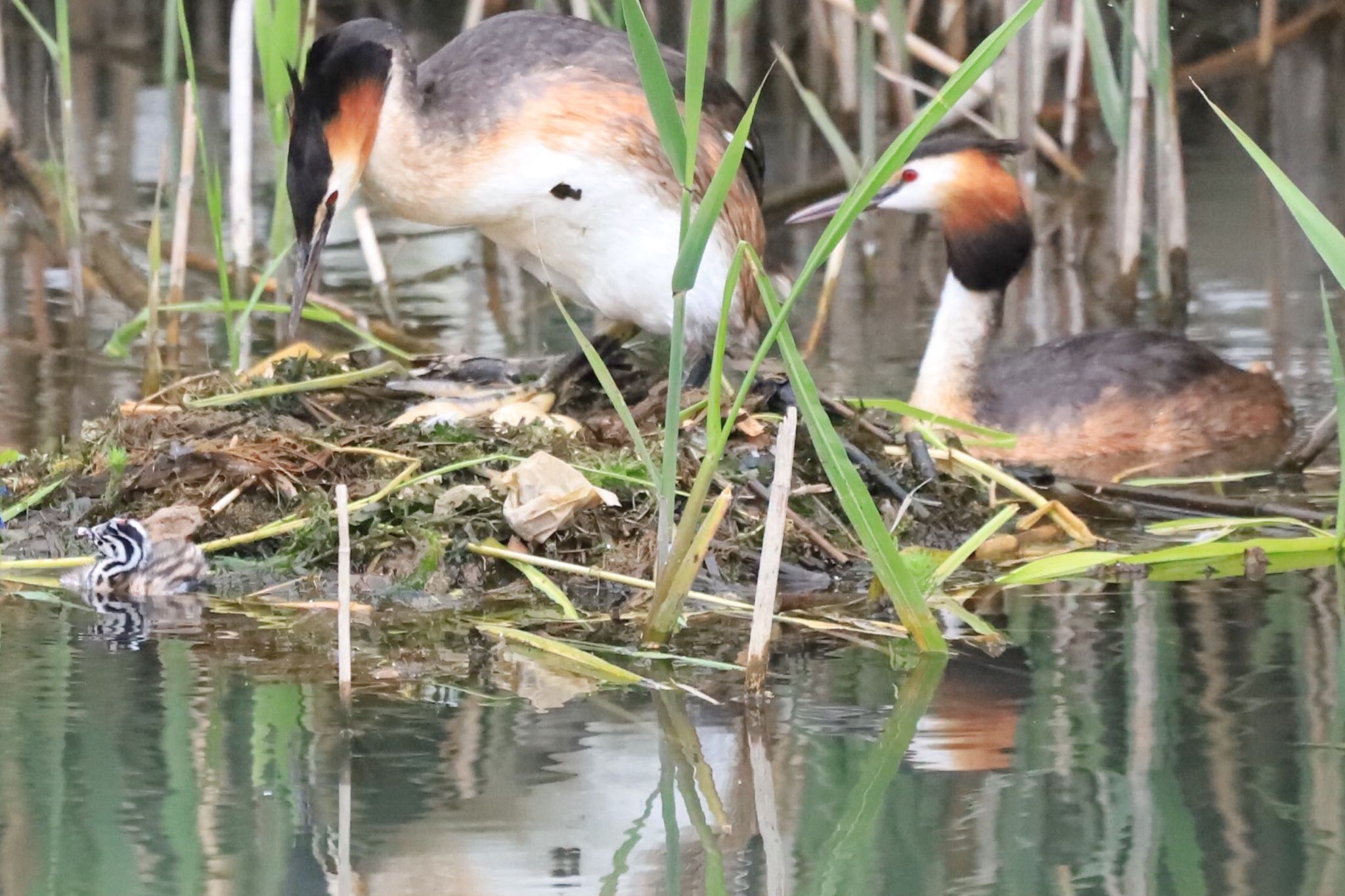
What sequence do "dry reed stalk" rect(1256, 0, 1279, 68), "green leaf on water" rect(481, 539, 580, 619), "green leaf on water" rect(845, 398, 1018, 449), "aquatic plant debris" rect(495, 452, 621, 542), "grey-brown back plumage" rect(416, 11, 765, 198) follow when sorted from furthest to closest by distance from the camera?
"dry reed stalk" rect(1256, 0, 1279, 68) < "grey-brown back plumage" rect(416, 11, 765, 198) < "green leaf on water" rect(845, 398, 1018, 449) < "aquatic plant debris" rect(495, 452, 621, 542) < "green leaf on water" rect(481, 539, 580, 619)

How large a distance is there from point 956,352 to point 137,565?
8.35ft

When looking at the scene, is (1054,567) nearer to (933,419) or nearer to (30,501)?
(933,419)

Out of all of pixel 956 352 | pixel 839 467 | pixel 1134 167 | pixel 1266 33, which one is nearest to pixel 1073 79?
pixel 1134 167

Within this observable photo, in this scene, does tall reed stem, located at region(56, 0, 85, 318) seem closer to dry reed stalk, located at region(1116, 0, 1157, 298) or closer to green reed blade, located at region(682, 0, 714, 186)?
green reed blade, located at region(682, 0, 714, 186)

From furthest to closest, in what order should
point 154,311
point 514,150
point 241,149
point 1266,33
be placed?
1. point 1266,33
2. point 241,149
3. point 154,311
4. point 514,150

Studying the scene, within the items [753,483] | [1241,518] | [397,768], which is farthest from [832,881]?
[1241,518]

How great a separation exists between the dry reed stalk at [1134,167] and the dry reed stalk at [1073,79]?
78 cm

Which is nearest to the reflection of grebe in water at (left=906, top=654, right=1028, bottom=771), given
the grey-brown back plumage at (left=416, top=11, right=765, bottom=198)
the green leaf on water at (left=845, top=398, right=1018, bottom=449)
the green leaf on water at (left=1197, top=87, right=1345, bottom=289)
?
the green leaf on water at (left=1197, top=87, right=1345, bottom=289)

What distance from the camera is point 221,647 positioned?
3.21 meters

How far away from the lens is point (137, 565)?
352 cm

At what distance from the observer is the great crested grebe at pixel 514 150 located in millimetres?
4246

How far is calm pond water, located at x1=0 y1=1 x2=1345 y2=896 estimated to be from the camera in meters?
2.24

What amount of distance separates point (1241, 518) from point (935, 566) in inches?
26.9

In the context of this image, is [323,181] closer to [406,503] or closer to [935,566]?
[406,503]
